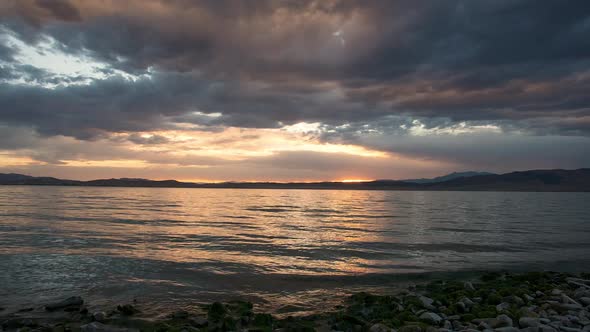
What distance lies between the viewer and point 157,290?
47.9ft

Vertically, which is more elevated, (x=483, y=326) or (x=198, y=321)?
(x=483, y=326)

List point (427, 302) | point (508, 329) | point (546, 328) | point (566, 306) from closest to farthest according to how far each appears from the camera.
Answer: point (546, 328) < point (508, 329) < point (566, 306) < point (427, 302)

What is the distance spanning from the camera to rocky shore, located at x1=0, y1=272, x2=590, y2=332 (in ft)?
32.6

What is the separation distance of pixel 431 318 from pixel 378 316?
180cm

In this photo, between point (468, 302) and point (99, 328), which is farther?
point (468, 302)

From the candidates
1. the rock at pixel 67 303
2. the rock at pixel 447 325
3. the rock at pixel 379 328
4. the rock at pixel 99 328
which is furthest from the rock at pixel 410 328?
the rock at pixel 67 303

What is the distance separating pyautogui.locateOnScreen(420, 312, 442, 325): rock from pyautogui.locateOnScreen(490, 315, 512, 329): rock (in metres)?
1.36

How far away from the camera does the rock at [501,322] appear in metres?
9.66

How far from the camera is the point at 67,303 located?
12188mm

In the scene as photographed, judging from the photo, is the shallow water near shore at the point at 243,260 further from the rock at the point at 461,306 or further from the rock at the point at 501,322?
the rock at the point at 501,322

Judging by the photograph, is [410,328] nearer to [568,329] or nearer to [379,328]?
[379,328]

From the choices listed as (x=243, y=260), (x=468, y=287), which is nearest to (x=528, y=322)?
(x=468, y=287)

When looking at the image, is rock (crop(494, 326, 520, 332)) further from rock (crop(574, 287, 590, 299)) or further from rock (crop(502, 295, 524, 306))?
rock (crop(574, 287, 590, 299))

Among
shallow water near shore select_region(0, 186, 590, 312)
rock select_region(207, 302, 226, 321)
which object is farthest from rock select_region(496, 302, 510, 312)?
rock select_region(207, 302, 226, 321)
